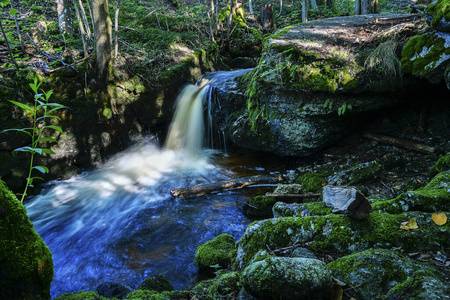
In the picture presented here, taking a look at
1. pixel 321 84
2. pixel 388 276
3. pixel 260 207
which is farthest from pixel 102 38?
pixel 388 276

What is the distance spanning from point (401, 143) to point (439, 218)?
4.12 metres

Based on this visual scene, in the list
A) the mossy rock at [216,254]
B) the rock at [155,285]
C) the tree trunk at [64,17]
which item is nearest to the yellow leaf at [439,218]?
the mossy rock at [216,254]

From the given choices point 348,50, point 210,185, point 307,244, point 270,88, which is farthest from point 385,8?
point 307,244

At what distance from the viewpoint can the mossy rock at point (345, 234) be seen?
8.03ft

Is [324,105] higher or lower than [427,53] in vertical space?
lower

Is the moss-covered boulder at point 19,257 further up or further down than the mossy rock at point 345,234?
further up

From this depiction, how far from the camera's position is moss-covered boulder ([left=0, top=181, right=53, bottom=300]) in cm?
133

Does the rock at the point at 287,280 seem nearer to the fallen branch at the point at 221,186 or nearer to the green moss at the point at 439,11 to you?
the fallen branch at the point at 221,186

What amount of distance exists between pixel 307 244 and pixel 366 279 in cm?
70

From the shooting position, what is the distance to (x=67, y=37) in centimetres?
880

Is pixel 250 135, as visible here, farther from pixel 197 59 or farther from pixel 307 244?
pixel 307 244

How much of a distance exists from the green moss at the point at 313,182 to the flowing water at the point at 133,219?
1.55 m

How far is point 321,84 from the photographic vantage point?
20.4 feet

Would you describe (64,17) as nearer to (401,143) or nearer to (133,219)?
(133,219)
